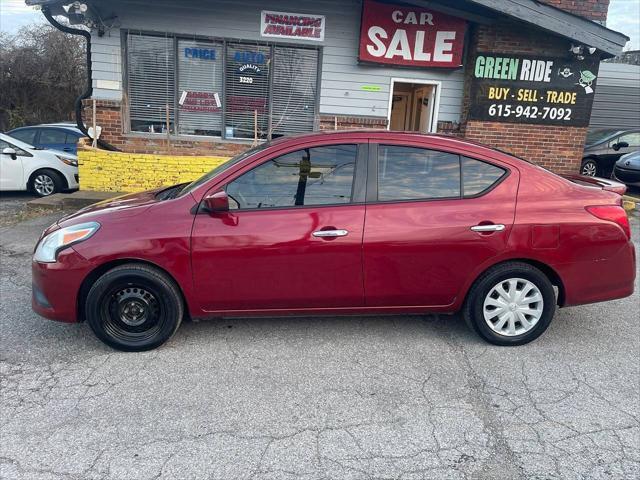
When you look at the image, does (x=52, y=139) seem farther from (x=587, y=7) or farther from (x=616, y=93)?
(x=616, y=93)

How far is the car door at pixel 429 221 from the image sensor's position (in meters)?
3.51

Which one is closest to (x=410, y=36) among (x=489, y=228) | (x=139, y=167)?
(x=139, y=167)

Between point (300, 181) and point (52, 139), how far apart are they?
10.1 metres

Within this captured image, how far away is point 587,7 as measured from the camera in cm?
981

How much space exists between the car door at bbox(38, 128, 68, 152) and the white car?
1.89 metres

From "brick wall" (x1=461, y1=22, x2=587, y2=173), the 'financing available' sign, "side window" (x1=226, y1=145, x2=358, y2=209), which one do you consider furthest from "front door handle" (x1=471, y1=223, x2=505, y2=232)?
the 'financing available' sign

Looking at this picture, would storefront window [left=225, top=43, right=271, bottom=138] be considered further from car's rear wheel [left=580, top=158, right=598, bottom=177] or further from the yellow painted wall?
car's rear wheel [left=580, top=158, right=598, bottom=177]

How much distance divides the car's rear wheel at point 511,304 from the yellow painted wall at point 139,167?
18.9 feet

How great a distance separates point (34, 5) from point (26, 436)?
778 cm

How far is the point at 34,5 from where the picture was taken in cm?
785

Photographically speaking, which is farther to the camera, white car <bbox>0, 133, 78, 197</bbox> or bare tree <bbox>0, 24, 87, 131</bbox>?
A: bare tree <bbox>0, 24, 87, 131</bbox>

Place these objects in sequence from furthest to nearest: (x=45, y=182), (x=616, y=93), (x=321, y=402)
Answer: (x=616, y=93) → (x=45, y=182) → (x=321, y=402)

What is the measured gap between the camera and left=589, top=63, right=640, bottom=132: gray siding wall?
51.6 ft

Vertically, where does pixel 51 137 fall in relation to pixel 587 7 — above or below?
below
